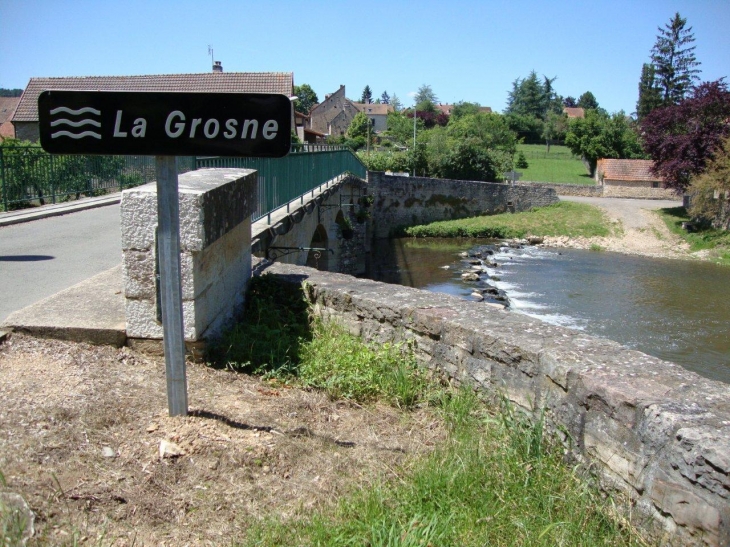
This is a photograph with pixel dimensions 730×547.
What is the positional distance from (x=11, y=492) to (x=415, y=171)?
47.3 m

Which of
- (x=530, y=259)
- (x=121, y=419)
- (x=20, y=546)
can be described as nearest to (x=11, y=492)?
(x=20, y=546)

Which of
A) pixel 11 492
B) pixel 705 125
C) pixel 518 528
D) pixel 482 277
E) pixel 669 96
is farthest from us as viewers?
pixel 669 96

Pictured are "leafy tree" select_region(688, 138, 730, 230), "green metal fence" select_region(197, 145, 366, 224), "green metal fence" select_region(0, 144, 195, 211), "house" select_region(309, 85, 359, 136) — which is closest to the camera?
"green metal fence" select_region(197, 145, 366, 224)

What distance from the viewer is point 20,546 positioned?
2197 mm

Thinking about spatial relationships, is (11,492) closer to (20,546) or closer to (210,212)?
(20,546)

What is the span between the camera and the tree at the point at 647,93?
63781 millimetres

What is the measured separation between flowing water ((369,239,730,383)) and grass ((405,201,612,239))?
249 centimetres

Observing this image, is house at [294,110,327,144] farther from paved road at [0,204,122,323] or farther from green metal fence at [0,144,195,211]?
paved road at [0,204,122,323]

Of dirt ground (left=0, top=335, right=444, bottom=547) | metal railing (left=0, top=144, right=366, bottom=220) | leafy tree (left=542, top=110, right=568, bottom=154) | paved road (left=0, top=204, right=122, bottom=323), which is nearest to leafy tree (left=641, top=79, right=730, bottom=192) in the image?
metal railing (left=0, top=144, right=366, bottom=220)

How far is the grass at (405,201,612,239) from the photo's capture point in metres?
36.9

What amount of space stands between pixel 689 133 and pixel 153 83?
30.0 m

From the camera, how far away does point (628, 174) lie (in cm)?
4881

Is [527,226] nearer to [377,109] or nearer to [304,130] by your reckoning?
[304,130]

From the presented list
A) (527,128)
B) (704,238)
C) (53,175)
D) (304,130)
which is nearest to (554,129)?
(527,128)
